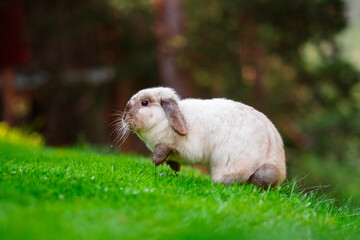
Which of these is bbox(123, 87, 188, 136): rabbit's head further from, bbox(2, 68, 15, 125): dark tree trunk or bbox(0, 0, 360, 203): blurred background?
bbox(2, 68, 15, 125): dark tree trunk

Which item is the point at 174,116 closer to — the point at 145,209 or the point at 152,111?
the point at 152,111

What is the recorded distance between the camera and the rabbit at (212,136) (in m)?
4.74

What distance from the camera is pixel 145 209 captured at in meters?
3.48

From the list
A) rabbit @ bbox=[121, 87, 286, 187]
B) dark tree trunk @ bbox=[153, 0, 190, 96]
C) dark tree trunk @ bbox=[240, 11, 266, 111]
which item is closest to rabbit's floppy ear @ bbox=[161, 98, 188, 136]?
rabbit @ bbox=[121, 87, 286, 187]

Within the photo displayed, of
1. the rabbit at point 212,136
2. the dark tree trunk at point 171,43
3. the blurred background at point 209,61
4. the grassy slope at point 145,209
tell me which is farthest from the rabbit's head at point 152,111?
the dark tree trunk at point 171,43

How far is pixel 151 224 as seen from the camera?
10.5 ft

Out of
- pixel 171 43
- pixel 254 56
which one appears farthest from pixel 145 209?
pixel 254 56

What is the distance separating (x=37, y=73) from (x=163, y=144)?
1411cm

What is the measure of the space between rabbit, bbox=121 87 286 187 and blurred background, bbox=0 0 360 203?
656 cm

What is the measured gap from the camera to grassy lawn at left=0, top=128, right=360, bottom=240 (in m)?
2.96

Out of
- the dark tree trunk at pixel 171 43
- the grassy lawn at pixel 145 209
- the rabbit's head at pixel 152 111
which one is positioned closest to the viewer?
the grassy lawn at pixel 145 209

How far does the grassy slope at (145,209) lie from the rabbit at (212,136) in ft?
0.79

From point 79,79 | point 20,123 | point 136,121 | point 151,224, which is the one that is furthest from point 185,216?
point 20,123

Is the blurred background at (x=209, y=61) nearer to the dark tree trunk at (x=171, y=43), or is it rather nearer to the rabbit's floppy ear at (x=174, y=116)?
the dark tree trunk at (x=171, y=43)
